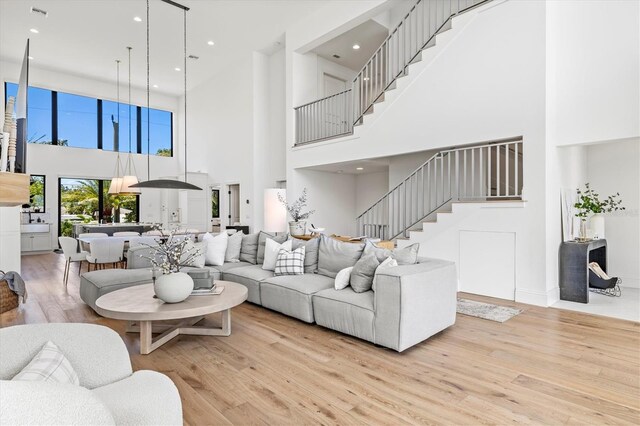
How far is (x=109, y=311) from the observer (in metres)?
2.97

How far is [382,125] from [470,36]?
6.12ft

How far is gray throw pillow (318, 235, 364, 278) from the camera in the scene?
13.4ft

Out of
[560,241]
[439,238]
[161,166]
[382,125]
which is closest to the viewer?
[560,241]

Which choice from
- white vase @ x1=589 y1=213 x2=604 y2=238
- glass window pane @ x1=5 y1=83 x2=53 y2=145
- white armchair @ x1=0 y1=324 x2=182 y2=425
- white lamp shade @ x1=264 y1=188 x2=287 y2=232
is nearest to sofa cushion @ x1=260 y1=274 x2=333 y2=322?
white armchair @ x1=0 y1=324 x2=182 y2=425

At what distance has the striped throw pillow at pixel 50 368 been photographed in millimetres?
1206

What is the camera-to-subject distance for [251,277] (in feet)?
14.6

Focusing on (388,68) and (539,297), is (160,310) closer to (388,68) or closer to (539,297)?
(539,297)

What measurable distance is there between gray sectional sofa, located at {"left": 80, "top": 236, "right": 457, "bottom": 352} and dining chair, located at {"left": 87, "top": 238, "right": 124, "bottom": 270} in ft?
5.17

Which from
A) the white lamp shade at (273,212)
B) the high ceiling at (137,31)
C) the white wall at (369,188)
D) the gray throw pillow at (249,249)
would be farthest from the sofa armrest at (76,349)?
the white wall at (369,188)

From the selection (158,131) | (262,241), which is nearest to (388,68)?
(262,241)

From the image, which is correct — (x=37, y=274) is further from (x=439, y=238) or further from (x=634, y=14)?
(x=634, y=14)

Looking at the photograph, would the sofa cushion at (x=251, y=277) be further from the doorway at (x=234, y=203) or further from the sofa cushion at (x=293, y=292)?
the doorway at (x=234, y=203)

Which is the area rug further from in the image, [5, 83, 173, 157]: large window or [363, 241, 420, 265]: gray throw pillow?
[5, 83, 173, 157]: large window

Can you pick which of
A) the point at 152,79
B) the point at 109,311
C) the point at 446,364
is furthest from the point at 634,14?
the point at 152,79
